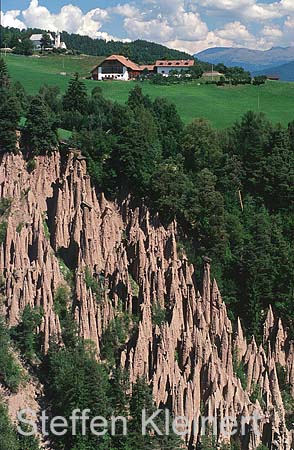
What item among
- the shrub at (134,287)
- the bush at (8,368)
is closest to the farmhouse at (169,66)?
the shrub at (134,287)

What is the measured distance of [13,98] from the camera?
42594 millimetres

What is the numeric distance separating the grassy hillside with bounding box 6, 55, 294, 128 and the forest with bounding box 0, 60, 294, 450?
17.1 metres

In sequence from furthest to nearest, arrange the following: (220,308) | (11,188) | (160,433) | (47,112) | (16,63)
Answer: (16,63) < (47,112) < (11,188) < (220,308) < (160,433)

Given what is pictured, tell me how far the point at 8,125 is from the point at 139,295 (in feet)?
50.2

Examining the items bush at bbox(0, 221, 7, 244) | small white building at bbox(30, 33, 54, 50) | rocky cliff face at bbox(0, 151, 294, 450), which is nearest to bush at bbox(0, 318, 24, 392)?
rocky cliff face at bbox(0, 151, 294, 450)

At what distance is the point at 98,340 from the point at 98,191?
11960 mm

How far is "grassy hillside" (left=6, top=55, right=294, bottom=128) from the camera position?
68.4 m

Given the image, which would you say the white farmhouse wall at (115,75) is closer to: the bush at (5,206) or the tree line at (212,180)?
the tree line at (212,180)

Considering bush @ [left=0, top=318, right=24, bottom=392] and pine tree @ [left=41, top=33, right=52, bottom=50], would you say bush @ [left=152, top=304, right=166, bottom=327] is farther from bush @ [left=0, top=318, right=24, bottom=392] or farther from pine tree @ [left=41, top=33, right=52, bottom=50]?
pine tree @ [left=41, top=33, right=52, bottom=50]

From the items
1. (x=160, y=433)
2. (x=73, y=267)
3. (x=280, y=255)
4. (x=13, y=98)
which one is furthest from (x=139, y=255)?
(x=13, y=98)

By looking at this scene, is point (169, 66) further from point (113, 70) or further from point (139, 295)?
point (139, 295)

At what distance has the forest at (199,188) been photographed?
3841 cm

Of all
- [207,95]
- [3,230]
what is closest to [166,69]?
[207,95]

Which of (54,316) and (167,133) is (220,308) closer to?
(54,316)
